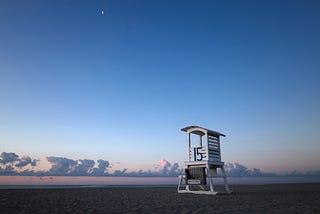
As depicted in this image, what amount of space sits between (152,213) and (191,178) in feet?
32.5

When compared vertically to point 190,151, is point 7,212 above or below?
below

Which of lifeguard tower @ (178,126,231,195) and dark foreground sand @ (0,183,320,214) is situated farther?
lifeguard tower @ (178,126,231,195)

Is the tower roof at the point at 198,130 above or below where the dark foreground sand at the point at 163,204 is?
above

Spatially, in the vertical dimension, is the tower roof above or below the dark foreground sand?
above

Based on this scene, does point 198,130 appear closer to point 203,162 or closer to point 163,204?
point 203,162

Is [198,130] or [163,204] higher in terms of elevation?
[198,130]

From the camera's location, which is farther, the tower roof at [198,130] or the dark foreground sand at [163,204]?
the tower roof at [198,130]

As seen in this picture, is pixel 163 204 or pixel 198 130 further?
pixel 198 130

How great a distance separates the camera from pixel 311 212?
8977 mm

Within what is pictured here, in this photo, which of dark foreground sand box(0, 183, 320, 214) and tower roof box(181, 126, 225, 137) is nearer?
dark foreground sand box(0, 183, 320, 214)

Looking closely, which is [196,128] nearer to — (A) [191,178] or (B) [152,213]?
(A) [191,178]

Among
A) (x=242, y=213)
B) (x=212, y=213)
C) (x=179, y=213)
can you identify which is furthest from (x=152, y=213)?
(x=242, y=213)

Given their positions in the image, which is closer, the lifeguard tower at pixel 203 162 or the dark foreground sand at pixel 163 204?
the dark foreground sand at pixel 163 204

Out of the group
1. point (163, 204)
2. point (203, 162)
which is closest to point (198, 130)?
point (203, 162)
